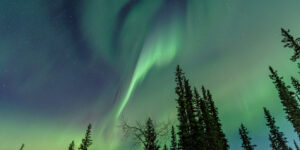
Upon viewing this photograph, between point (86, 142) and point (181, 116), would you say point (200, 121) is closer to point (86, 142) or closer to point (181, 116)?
point (181, 116)

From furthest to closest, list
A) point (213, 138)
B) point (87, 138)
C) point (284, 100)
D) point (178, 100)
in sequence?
point (87, 138) < point (284, 100) < point (178, 100) < point (213, 138)

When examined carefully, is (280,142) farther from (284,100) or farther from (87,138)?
(87,138)

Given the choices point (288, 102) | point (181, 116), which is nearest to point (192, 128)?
point (181, 116)

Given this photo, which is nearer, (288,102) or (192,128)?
(192,128)

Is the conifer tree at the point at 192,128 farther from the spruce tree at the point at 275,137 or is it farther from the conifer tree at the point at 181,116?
the spruce tree at the point at 275,137

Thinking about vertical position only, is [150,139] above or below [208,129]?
below

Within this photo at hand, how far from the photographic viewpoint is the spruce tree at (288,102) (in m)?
40.4

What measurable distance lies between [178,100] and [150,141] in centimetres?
2032

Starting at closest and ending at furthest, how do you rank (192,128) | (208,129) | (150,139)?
(150,139) → (192,128) → (208,129)

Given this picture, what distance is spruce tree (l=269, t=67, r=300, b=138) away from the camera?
40406mm

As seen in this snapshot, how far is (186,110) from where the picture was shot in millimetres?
34781

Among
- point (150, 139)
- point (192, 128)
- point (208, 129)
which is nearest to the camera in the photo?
point (150, 139)

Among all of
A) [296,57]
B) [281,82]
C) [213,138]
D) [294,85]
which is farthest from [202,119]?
[294,85]

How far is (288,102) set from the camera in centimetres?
4297
